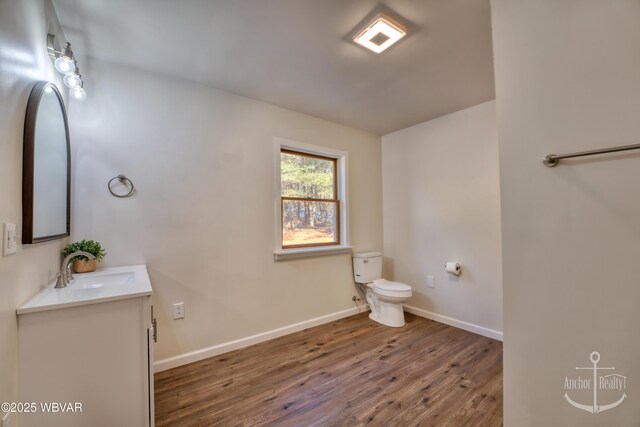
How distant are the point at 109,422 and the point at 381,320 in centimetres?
248

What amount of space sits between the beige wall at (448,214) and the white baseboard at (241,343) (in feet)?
3.43

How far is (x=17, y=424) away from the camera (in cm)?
97

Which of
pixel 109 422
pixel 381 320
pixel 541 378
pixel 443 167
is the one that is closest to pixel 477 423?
pixel 541 378

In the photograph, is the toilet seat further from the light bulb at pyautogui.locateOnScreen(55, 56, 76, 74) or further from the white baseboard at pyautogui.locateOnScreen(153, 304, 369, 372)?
the light bulb at pyautogui.locateOnScreen(55, 56, 76, 74)

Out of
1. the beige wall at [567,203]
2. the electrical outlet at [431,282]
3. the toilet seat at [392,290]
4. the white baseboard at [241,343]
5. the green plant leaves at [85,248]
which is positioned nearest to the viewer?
the beige wall at [567,203]

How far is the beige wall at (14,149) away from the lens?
0.93 metres

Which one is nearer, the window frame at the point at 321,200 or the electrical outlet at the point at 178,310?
the electrical outlet at the point at 178,310

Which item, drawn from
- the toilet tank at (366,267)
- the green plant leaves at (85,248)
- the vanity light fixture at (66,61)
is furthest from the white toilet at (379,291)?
the vanity light fixture at (66,61)

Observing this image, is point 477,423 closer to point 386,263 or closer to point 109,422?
point 109,422

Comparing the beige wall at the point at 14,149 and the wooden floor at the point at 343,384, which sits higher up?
the beige wall at the point at 14,149

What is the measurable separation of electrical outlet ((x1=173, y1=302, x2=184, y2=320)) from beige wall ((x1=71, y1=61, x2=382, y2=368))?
35mm

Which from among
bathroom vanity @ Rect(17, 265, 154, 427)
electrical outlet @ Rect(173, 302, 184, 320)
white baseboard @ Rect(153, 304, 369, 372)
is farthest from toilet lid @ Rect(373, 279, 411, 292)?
bathroom vanity @ Rect(17, 265, 154, 427)

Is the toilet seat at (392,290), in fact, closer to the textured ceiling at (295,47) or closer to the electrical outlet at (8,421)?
the textured ceiling at (295,47)

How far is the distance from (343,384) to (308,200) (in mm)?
1842
